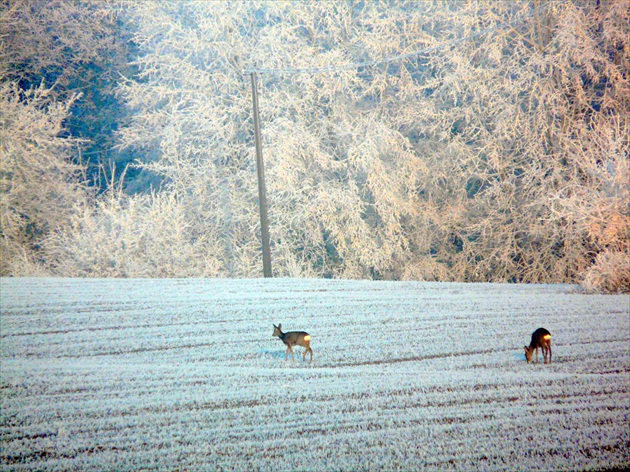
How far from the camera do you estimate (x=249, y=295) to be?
4.09 m

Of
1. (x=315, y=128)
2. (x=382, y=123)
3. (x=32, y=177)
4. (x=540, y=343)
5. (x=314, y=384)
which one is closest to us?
(x=314, y=384)

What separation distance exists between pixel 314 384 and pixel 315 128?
5969 millimetres

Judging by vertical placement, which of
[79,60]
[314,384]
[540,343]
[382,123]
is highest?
[79,60]

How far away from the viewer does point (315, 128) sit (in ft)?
26.3

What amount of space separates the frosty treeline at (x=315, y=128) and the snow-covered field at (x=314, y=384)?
10.9 feet

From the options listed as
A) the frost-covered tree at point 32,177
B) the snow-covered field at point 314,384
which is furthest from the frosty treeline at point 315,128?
the snow-covered field at point 314,384

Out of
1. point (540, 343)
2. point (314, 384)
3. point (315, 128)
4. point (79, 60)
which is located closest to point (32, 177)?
point (79, 60)

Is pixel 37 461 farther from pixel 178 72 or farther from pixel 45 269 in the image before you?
pixel 178 72

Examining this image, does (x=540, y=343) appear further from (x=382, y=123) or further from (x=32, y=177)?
(x=32, y=177)

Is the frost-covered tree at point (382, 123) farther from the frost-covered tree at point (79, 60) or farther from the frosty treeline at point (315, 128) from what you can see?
the frost-covered tree at point (79, 60)

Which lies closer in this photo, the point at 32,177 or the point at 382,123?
the point at 32,177

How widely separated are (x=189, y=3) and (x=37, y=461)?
7.52m

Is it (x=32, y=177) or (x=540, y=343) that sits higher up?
(x=32, y=177)

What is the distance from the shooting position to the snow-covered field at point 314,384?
1.86 metres
